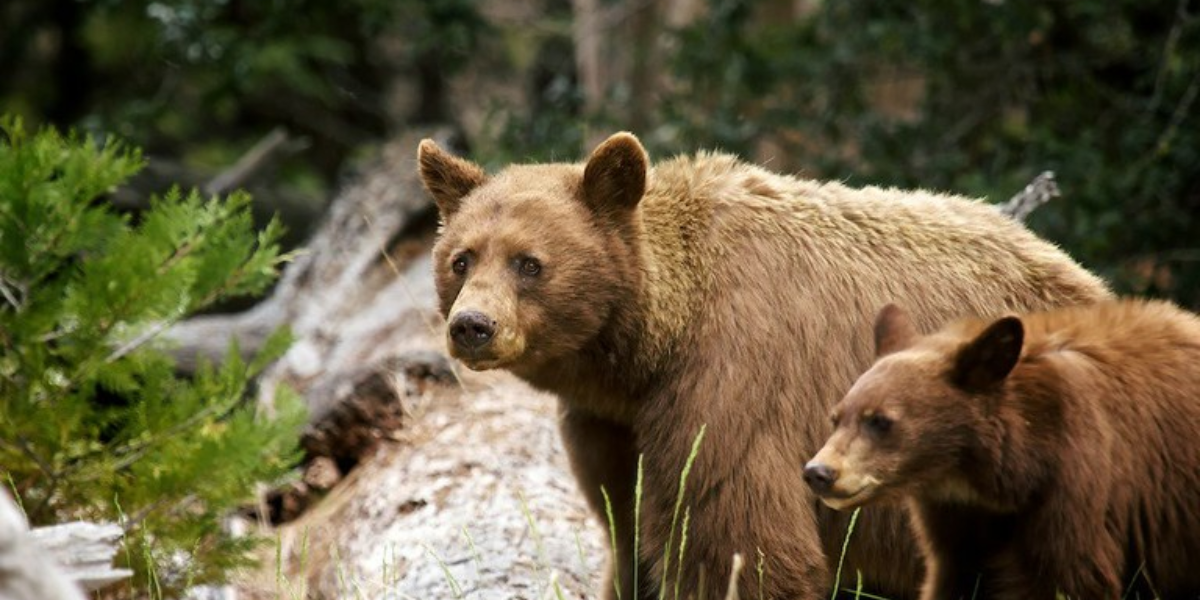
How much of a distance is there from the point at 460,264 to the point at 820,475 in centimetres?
158

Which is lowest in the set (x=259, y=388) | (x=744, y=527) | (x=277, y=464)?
(x=259, y=388)

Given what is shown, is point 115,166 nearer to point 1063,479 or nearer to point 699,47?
point 1063,479

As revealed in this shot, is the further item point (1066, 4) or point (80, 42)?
point (80, 42)

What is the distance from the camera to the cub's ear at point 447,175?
5066mm

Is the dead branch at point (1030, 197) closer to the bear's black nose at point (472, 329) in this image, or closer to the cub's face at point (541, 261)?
the cub's face at point (541, 261)

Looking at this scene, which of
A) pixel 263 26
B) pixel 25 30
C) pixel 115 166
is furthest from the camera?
pixel 25 30

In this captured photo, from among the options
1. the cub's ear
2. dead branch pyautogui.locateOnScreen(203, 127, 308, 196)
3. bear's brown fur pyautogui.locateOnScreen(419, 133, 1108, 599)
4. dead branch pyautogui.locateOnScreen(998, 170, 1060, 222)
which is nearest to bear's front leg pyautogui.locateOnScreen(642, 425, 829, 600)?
bear's brown fur pyautogui.locateOnScreen(419, 133, 1108, 599)

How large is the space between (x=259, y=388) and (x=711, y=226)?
14.3 ft

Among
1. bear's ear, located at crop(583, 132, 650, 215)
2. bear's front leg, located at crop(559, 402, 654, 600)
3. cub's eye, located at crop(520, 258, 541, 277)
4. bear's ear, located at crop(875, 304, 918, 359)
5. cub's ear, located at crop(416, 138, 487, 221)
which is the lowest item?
bear's front leg, located at crop(559, 402, 654, 600)

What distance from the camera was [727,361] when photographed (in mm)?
4555

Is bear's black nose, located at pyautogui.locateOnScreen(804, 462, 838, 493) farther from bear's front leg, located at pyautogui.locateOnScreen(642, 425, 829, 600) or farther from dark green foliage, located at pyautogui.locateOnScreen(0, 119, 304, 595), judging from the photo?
dark green foliage, located at pyautogui.locateOnScreen(0, 119, 304, 595)

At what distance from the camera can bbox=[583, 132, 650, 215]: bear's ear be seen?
469 centimetres

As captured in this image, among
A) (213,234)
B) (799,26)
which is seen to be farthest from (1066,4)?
(213,234)

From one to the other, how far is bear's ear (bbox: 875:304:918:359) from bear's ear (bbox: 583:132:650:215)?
1.00 m
